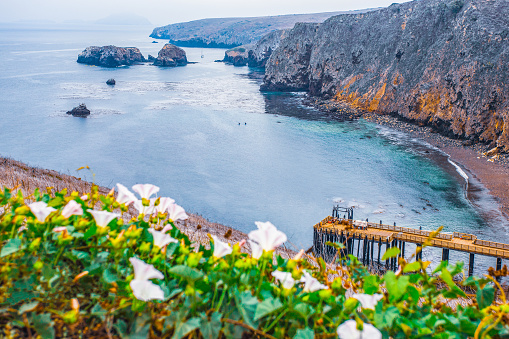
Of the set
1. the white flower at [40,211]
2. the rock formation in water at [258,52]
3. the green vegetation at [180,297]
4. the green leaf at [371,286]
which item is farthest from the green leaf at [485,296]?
the rock formation in water at [258,52]

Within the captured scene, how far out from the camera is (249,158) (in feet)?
155

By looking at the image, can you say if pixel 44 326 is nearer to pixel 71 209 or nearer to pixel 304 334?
pixel 71 209

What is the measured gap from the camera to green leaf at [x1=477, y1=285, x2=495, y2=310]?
255cm

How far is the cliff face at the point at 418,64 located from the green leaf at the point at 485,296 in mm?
51243

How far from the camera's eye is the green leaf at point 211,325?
2197mm

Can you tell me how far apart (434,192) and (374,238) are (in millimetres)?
15541

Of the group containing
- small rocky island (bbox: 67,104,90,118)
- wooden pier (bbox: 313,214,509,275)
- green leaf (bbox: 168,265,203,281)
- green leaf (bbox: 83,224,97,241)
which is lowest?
wooden pier (bbox: 313,214,509,275)

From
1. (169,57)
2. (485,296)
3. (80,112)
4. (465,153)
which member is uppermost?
(169,57)

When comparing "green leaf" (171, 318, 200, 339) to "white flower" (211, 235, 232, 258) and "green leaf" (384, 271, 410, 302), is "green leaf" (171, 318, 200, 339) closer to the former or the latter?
"white flower" (211, 235, 232, 258)

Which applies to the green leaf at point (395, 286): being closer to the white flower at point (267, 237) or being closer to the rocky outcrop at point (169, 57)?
the white flower at point (267, 237)

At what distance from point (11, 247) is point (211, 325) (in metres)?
1.30

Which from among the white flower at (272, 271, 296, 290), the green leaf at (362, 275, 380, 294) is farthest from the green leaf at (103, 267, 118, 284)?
the green leaf at (362, 275, 380, 294)

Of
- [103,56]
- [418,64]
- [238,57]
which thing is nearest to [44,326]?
[418,64]

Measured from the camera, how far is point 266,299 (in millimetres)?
2305
